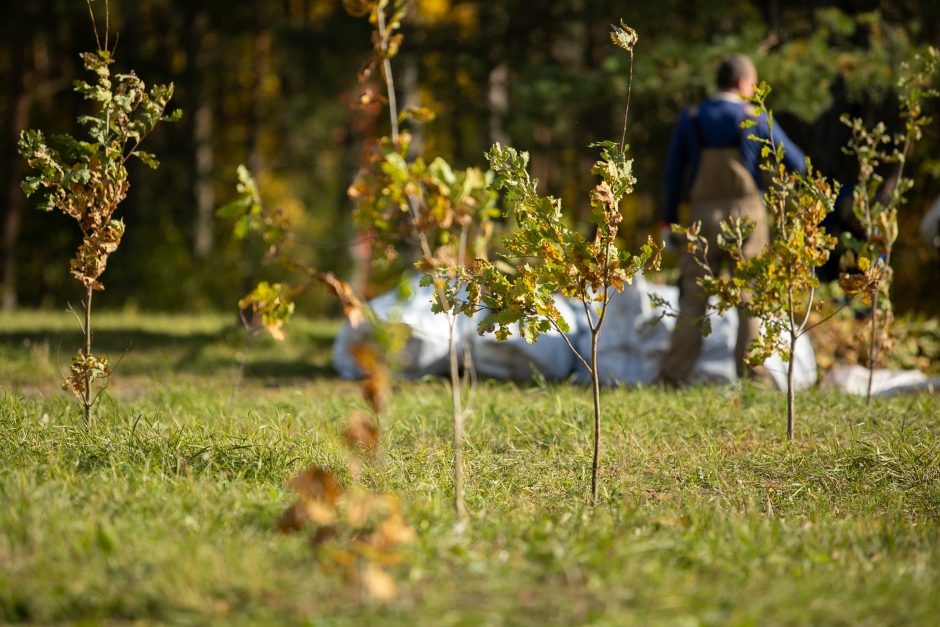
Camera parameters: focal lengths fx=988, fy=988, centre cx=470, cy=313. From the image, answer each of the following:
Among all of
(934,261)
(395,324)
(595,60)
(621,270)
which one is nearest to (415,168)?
(395,324)

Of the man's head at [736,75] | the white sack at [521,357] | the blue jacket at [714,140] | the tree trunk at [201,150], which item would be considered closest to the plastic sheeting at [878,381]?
the blue jacket at [714,140]

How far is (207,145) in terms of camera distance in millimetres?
14156

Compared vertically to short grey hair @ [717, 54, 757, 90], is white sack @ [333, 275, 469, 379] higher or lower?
lower

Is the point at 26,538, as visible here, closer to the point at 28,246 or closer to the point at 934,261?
the point at 934,261

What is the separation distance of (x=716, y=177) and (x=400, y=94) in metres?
5.62

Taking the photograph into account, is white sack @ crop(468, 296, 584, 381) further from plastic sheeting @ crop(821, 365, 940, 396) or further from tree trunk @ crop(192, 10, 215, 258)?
tree trunk @ crop(192, 10, 215, 258)

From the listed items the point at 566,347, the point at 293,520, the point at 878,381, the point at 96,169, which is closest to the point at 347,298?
the point at 293,520

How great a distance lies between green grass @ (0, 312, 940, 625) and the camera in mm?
2402

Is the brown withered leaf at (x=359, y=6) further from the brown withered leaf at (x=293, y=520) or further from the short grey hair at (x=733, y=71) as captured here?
the short grey hair at (x=733, y=71)

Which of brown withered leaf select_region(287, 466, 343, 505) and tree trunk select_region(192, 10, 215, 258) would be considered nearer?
brown withered leaf select_region(287, 466, 343, 505)

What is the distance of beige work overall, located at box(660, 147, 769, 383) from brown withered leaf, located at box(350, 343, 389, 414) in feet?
9.84

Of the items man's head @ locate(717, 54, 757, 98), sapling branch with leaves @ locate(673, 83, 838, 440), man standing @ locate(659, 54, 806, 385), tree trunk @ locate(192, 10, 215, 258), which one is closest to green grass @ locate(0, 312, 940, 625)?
sapling branch with leaves @ locate(673, 83, 838, 440)

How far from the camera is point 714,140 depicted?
5.59 m

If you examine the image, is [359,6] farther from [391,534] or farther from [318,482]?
[391,534]
